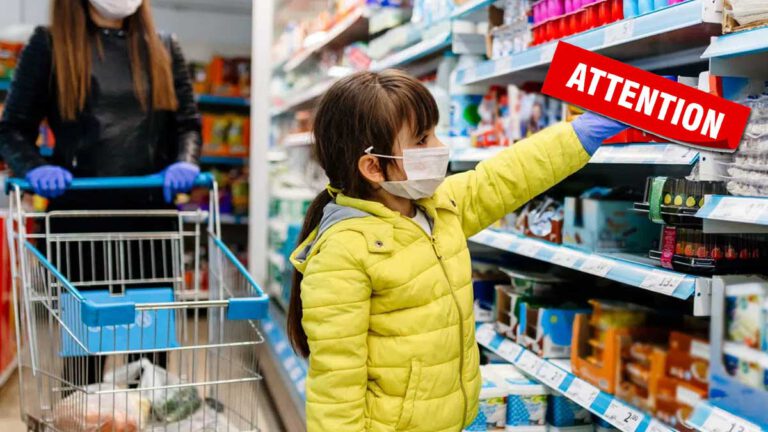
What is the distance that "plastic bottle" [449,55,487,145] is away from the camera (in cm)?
295

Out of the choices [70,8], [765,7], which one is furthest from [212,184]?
[765,7]

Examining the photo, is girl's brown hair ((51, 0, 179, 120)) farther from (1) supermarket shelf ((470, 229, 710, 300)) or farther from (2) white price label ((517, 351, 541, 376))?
(2) white price label ((517, 351, 541, 376))

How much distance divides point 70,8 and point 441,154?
1465 mm

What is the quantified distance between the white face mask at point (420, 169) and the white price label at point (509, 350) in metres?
1.07

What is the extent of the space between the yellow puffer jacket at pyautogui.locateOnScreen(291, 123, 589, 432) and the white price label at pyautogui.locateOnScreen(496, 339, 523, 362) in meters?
0.78

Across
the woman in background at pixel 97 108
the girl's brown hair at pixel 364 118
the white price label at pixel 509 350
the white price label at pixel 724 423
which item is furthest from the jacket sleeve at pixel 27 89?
the white price label at pixel 724 423

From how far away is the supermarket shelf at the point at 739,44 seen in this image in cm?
151

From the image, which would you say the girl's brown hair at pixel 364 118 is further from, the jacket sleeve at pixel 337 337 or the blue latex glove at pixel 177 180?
the blue latex glove at pixel 177 180

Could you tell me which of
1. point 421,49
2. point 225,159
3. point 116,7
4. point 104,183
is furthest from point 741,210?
point 225,159

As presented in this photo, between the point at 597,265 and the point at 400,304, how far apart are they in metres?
0.66

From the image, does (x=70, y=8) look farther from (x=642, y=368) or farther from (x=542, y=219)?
(x=642, y=368)

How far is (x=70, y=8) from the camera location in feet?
8.17

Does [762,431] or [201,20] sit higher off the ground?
[201,20]

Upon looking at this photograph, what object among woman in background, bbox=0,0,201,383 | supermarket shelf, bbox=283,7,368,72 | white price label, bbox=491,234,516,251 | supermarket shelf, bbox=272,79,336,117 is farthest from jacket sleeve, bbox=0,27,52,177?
supermarket shelf, bbox=272,79,336,117
